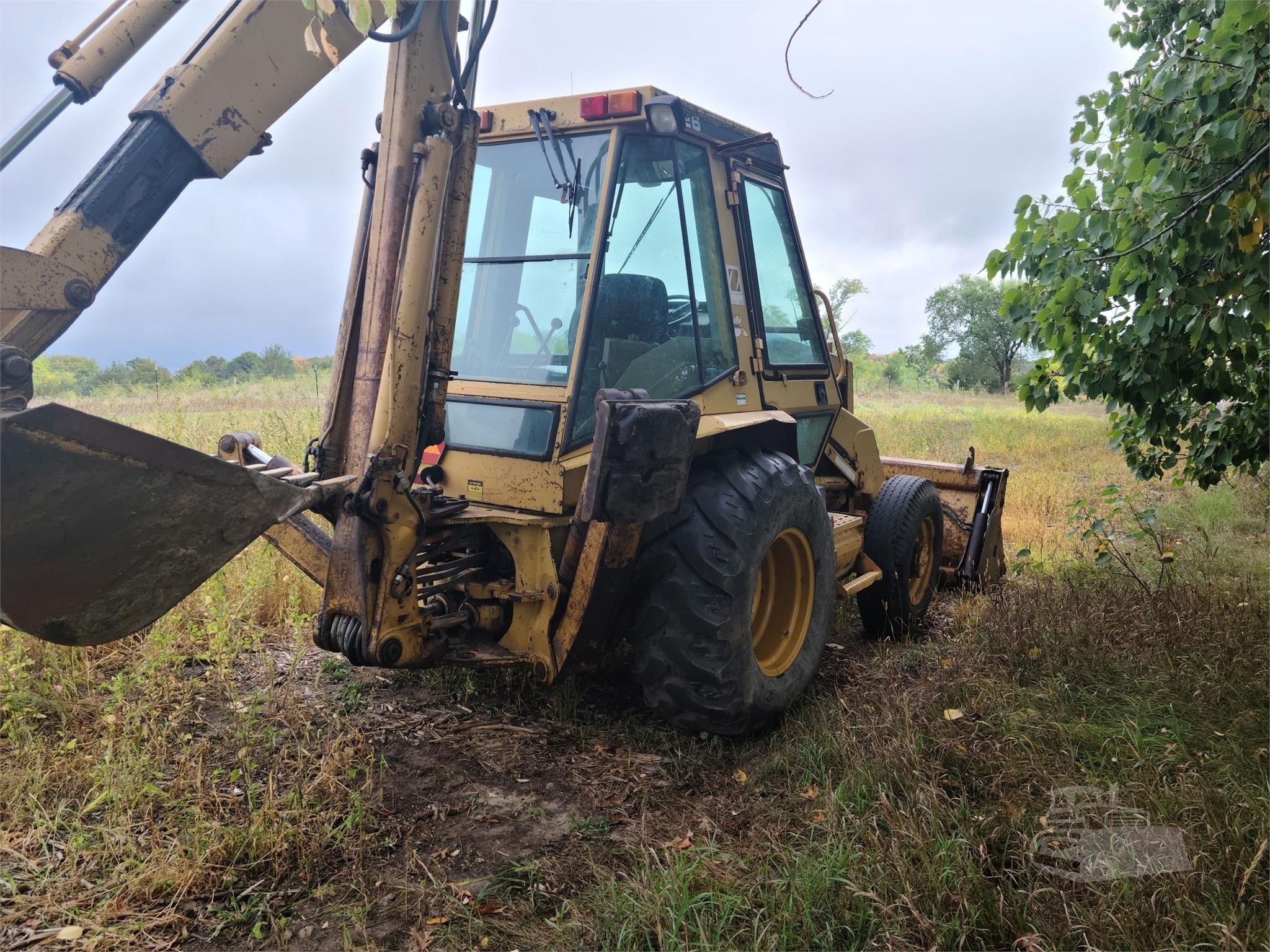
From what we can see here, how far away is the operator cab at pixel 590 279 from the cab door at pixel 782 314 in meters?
0.03

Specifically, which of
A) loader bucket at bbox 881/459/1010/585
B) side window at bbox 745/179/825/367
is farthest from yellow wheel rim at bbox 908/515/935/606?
side window at bbox 745/179/825/367

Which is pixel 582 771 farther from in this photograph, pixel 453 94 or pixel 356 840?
pixel 453 94

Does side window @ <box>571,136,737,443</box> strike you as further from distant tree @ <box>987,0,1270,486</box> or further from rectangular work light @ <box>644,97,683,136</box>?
distant tree @ <box>987,0,1270,486</box>

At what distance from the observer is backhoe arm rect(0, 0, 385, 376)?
2.33 meters

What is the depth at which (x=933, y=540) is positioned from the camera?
17.5 feet

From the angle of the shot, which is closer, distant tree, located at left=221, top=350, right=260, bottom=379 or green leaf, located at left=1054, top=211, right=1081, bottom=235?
green leaf, located at left=1054, top=211, right=1081, bottom=235

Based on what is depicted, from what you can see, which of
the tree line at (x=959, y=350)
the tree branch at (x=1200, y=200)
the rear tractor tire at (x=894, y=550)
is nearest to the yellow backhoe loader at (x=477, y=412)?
the rear tractor tire at (x=894, y=550)

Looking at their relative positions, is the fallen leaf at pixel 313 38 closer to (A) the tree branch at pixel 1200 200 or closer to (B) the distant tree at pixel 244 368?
(A) the tree branch at pixel 1200 200

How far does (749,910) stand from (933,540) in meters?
3.52

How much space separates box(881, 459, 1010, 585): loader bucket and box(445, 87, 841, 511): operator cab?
234 centimetres

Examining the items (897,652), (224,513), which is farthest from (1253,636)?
(224,513)

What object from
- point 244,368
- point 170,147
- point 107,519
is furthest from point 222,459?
point 244,368

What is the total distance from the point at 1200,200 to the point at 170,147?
337cm

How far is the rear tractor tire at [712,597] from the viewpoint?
3.16 metres
